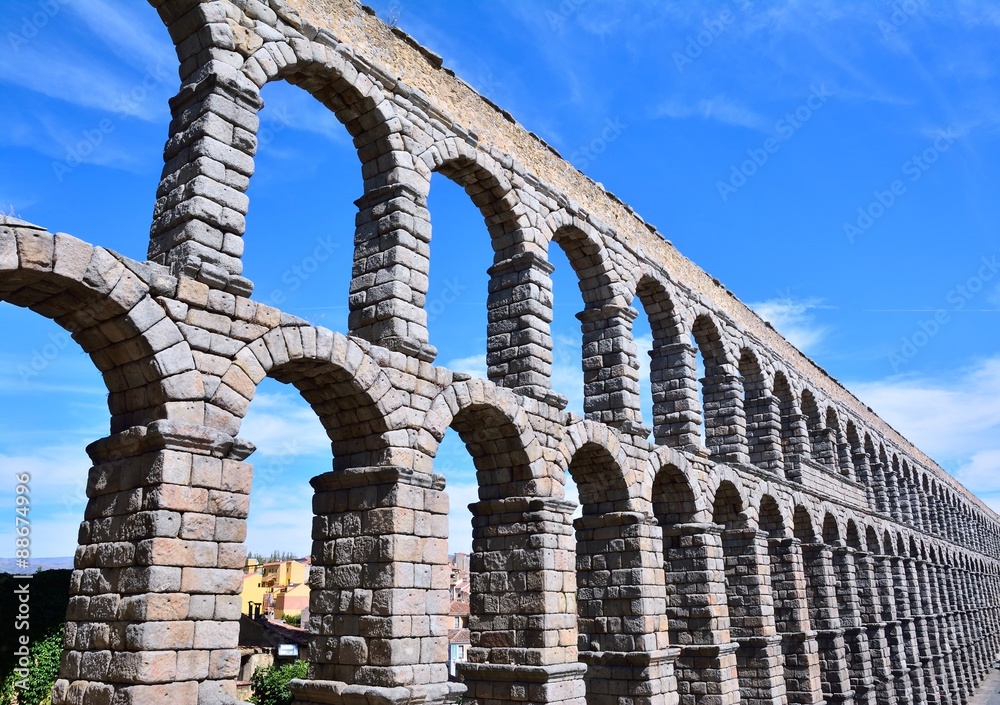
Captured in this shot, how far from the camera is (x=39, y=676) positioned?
1805 cm

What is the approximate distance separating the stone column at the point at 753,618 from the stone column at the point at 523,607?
6924 millimetres

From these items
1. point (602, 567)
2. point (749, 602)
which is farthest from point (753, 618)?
point (602, 567)

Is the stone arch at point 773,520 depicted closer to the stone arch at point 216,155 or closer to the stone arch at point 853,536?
the stone arch at point 853,536

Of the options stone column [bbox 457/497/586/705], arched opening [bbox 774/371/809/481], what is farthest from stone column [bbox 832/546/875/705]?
stone column [bbox 457/497/586/705]

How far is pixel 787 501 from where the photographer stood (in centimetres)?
2011

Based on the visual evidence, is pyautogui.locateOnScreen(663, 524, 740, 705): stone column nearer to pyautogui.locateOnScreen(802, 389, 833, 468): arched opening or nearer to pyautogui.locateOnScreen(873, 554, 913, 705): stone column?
pyautogui.locateOnScreen(802, 389, 833, 468): arched opening

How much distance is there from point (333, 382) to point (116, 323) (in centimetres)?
267

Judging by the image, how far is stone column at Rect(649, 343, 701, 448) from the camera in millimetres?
16297

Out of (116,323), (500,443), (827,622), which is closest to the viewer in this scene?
(116,323)

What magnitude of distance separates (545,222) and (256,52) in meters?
5.89

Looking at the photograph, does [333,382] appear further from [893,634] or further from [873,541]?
[873,541]

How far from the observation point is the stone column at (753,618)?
55.5 ft

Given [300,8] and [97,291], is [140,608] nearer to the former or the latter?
[97,291]

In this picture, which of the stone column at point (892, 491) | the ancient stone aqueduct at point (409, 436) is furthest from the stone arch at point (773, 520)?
the stone column at point (892, 491)
